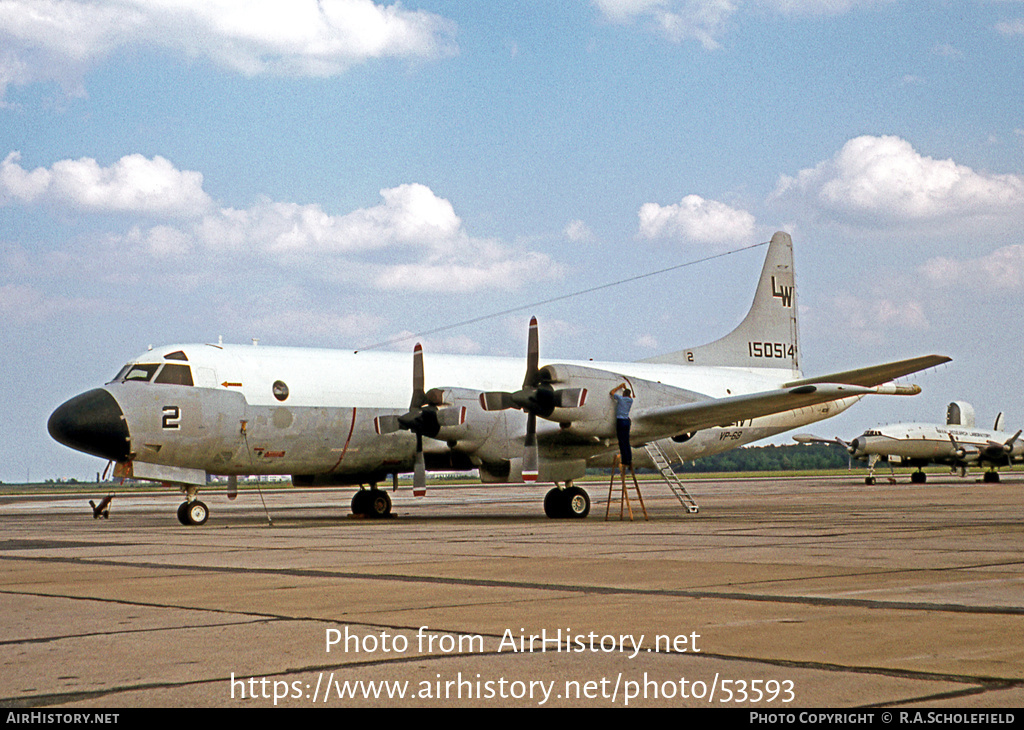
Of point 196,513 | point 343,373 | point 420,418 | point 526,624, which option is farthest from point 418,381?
point 526,624

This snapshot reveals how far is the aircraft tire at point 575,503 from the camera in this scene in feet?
72.1

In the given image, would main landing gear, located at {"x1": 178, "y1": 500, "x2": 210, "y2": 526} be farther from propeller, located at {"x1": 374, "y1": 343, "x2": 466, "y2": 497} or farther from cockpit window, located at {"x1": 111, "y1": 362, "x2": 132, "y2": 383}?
propeller, located at {"x1": 374, "y1": 343, "x2": 466, "y2": 497}

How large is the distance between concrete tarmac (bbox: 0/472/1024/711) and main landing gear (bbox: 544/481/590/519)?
26.3 ft

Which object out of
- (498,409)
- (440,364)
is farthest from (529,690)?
(440,364)

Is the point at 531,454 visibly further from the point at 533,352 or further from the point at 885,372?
the point at 885,372

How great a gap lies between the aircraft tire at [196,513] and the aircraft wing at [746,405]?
361 inches

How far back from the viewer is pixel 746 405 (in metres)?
21.3

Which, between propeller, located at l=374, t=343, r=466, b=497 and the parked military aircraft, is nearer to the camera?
propeller, located at l=374, t=343, r=466, b=497

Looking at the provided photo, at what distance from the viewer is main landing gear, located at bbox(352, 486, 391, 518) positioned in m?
24.4

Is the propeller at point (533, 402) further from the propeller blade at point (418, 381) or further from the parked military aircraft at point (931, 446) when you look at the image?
the parked military aircraft at point (931, 446)

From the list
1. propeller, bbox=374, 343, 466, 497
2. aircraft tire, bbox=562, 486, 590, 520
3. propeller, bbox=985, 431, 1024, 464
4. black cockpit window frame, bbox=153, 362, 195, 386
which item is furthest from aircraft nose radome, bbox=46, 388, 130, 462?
propeller, bbox=985, 431, 1024, 464
